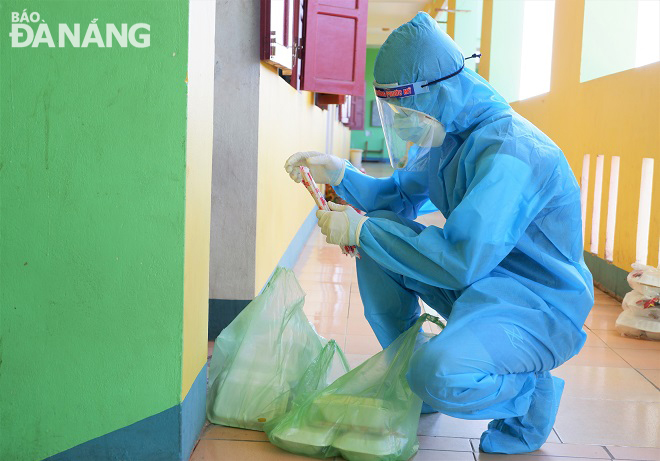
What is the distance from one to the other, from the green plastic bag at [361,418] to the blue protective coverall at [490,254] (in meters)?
0.10

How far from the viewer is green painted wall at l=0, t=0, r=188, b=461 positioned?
1.67 meters

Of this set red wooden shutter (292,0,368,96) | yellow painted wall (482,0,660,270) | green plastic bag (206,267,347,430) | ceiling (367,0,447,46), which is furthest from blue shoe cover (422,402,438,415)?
ceiling (367,0,447,46)

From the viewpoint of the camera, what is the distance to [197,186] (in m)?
1.84

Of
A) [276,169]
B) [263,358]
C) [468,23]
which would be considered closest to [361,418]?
[263,358]

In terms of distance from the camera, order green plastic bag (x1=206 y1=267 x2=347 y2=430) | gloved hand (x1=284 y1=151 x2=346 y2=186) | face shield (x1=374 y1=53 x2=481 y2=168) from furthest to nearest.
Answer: gloved hand (x1=284 y1=151 x2=346 y2=186) < green plastic bag (x1=206 y1=267 x2=347 y2=430) < face shield (x1=374 y1=53 x2=481 y2=168)

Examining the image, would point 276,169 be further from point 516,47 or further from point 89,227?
point 516,47

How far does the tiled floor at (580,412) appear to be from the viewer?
200 centimetres

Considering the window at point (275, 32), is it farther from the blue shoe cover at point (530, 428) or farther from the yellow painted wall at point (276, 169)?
the blue shoe cover at point (530, 428)

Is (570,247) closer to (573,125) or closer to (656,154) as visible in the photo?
(656,154)

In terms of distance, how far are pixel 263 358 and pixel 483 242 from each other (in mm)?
711

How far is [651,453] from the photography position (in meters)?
2.05

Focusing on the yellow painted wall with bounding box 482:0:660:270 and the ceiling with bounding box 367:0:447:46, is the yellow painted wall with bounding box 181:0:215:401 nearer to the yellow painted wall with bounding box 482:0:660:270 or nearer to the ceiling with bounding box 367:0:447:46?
the yellow painted wall with bounding box 482:0:660:270

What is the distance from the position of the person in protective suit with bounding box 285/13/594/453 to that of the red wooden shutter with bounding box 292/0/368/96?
223 cm

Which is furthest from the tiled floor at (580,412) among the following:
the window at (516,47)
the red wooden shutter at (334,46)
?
the window at (516,47)
